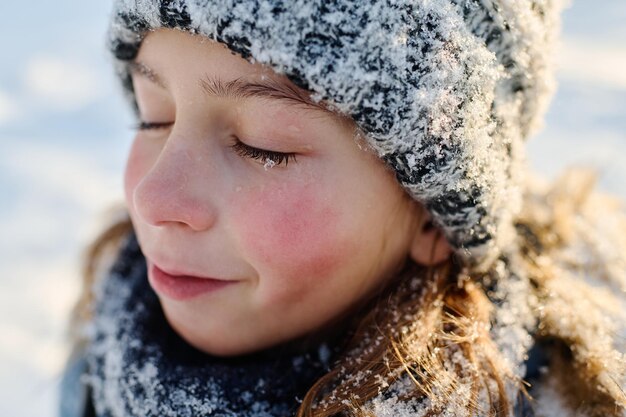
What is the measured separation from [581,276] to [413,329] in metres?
0.60

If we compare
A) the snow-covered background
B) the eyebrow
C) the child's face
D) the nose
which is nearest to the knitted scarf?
the child's face

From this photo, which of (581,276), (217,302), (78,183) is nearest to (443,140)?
(217,302)

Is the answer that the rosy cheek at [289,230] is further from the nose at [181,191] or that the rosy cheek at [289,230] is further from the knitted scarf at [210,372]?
the knitted scarf at [210,372]

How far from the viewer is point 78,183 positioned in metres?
3.13

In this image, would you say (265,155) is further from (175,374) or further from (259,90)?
(175,374)

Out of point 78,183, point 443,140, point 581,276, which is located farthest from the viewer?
point 78,183

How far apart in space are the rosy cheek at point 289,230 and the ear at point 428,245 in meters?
0.25

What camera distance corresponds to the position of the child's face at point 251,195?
1074 mm

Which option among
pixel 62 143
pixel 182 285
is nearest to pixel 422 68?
pixel 182 285

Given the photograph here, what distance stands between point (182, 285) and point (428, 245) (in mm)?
558

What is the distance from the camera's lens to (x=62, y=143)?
134 inches

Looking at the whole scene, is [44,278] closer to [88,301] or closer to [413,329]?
[88,301]

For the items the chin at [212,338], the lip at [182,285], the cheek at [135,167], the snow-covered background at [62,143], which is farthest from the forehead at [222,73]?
the snow-covered background at [62,143]

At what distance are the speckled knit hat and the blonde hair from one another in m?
0.15
